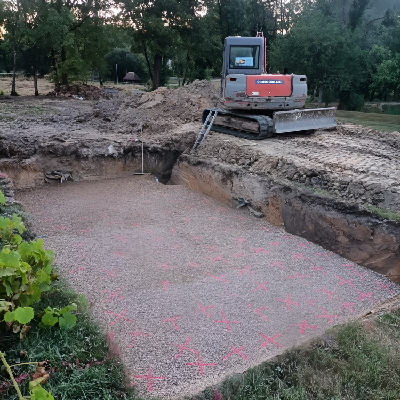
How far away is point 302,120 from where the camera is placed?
10375 millimetres

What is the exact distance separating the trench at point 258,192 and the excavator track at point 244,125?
Answer: 54.1 inches

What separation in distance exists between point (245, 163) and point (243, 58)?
4019mm

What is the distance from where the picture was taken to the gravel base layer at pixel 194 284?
13.0 feet

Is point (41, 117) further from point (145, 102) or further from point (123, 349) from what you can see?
point (123, 349)

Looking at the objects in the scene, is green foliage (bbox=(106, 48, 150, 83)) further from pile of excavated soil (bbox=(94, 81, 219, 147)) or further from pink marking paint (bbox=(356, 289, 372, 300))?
pink marking paint (bbox=(356, 289, 372, 300))

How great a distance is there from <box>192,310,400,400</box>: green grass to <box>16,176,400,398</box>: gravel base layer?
290 mm

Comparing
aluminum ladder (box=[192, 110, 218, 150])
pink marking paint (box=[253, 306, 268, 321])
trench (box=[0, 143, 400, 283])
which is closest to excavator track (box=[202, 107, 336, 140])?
aluminum ladder (box=[192, 110, 218, 150])

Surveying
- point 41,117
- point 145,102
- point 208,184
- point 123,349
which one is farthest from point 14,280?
point 145,102

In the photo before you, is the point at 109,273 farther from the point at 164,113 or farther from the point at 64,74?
the point at 64,74

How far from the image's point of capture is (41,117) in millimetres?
13070

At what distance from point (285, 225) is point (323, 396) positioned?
4.28 meters

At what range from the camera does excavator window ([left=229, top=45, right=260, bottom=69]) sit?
11.2m

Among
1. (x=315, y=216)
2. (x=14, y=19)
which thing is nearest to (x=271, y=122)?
(x=315, y=216)

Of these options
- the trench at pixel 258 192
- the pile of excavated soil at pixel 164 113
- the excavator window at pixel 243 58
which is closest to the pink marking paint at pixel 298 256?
the trench at pixel 258 192
